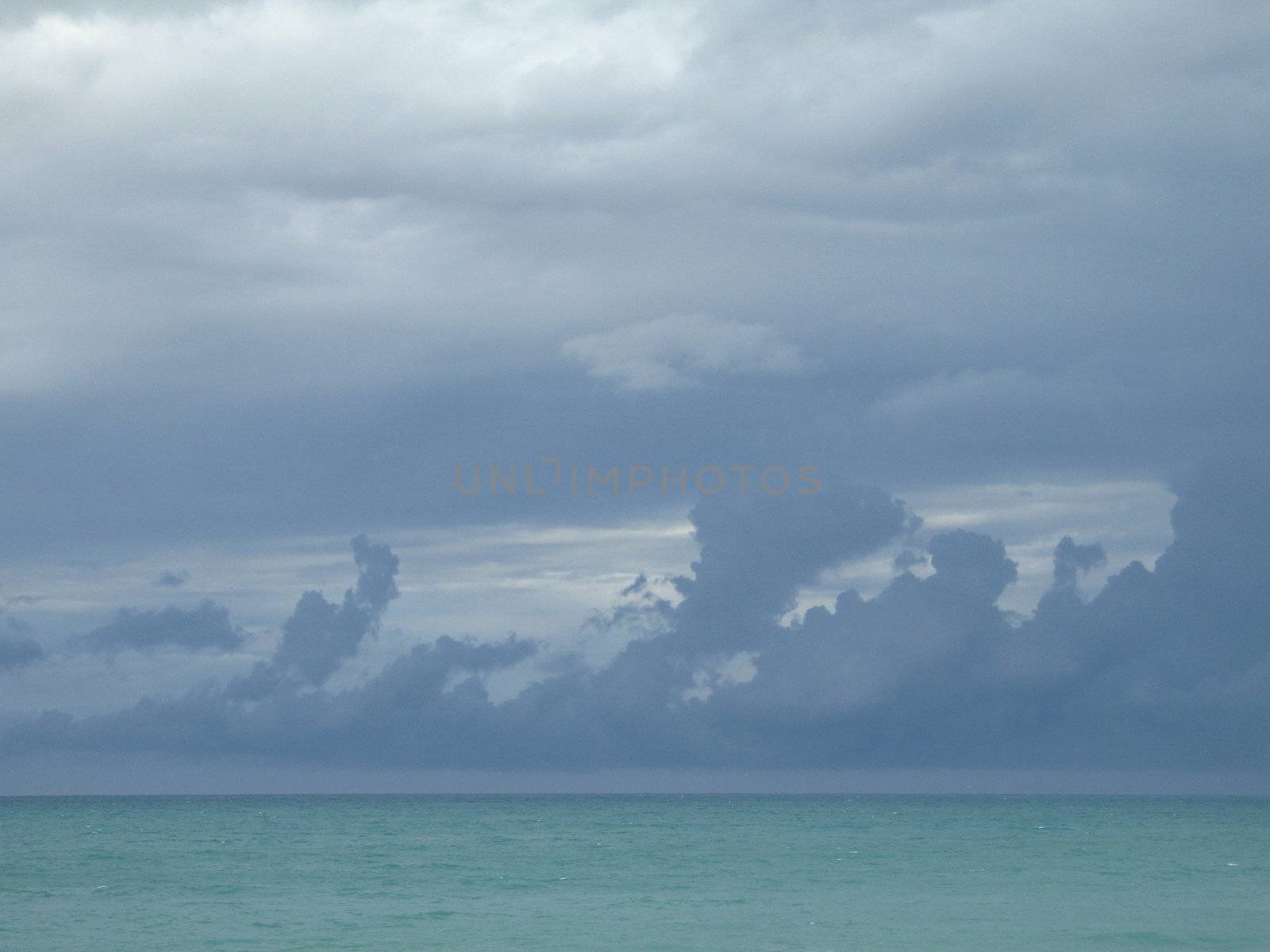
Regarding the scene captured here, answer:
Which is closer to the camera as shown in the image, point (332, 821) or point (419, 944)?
point (419, 944)

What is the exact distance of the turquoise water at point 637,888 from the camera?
145 ft

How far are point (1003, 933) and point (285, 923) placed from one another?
2356 centimetres

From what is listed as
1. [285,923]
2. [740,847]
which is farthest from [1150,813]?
[285,923]

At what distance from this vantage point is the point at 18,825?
12650cm

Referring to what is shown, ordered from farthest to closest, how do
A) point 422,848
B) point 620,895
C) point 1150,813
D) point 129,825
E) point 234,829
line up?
point 1150,813 < point 129,825 < point 234,829 < point 422,848 < point 620,895

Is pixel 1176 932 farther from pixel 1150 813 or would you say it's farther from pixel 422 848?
pixel 1150 813

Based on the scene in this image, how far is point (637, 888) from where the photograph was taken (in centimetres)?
6100

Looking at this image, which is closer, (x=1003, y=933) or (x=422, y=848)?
(x=1003, y=933)

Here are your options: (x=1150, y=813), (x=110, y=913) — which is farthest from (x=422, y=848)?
(x=1150, y=813)

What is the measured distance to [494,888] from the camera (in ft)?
200

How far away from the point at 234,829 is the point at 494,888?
60.7 metres

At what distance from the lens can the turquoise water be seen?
4434 cm

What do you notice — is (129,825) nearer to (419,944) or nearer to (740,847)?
(740,847)

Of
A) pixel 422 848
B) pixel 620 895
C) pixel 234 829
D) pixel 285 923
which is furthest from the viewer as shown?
pixel 234 829
